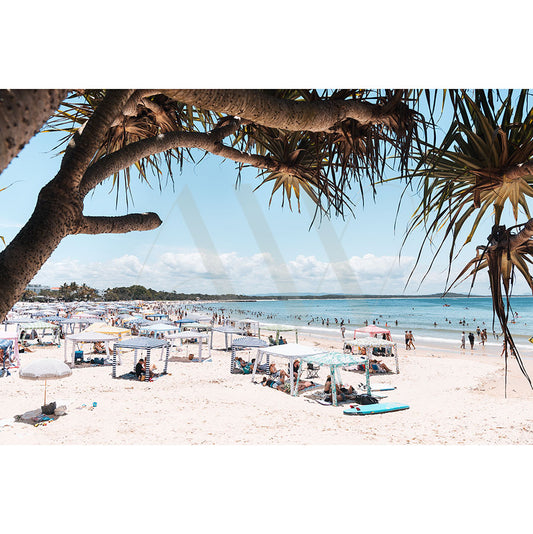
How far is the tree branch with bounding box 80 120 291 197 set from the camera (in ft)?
3.34

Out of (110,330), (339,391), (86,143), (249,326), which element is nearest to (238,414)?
(339,391)

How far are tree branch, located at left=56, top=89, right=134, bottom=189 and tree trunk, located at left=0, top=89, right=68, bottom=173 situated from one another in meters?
0.24

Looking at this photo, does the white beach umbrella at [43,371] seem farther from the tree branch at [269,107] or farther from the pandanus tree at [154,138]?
the tree branch at [269,107]

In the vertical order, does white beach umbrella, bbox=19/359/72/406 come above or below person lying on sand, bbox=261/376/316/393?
above

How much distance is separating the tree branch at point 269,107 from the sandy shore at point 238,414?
16.1ft

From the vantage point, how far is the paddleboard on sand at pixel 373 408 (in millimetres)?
7000

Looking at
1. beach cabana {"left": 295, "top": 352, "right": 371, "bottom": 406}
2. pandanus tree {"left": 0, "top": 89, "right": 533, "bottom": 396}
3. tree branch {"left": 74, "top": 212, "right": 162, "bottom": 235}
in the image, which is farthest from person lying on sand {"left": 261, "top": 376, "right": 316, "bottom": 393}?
tree branch {"left": 74, "top": 212, "right": 162, "bottom": 235}

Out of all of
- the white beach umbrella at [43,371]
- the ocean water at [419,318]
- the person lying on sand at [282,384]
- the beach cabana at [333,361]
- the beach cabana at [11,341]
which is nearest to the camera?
the white beach umbrella at [43,371]

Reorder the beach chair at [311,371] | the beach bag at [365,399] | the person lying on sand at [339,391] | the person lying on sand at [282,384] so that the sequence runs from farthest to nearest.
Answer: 1. the beach chair at [311,371]
2. the person lying on sand at [282,384]
3. the person lying on sand at [339,391]
4. the beach bag at [365,399]

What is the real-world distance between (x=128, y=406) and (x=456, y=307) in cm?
4382

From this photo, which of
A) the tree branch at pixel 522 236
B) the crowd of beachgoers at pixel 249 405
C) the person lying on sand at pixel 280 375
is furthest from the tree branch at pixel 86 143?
the person lying on sand at pixel 280 375

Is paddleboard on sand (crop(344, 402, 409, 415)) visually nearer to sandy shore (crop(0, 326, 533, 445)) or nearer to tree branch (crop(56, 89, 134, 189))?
sandy shore (crop(0, 326, 533, 445))

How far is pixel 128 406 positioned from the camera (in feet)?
22.9
